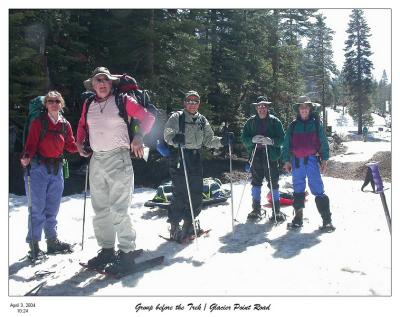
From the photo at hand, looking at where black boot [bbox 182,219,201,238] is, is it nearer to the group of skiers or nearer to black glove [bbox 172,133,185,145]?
the group of skiers

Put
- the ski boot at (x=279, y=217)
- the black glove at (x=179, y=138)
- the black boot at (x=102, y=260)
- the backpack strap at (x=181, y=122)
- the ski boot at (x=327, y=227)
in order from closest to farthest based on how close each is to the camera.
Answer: the black boot at (x=102, y=260) → the black glove at (x=179, y=138) → the backpack strap at (x=181, y=122) → the ski boot at (x=327, y=227) → the ski boot at (x=279, y=217)

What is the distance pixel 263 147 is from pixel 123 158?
13.1 feet

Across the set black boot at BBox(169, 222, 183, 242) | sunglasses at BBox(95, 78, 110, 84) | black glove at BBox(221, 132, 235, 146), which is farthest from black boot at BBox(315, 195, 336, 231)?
sunglasses at BBox(95, 78, 110, 84)

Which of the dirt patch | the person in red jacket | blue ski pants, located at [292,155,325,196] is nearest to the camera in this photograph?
the person in red jacket

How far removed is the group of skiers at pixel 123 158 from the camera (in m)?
5.11

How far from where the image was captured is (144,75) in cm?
1591

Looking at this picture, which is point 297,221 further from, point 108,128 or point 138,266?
point 108,128

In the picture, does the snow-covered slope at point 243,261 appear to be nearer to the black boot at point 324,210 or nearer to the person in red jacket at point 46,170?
the black boot at point 324,210

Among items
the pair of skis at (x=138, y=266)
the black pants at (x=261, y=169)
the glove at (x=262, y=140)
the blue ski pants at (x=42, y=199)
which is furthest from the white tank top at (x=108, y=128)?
the black pants at (x=261, y=169)

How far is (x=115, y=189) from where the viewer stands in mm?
5121

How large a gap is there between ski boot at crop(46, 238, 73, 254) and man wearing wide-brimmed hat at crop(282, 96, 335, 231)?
166 inches

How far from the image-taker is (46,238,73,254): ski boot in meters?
6.08
